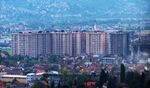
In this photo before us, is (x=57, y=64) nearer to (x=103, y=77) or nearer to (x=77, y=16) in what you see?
(x=103, y=77)

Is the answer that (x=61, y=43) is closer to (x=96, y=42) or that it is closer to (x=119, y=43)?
(x=96, y=42)

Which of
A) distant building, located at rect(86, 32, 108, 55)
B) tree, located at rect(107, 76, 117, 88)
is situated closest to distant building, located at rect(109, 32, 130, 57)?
distant building, located at rect(86, 32, 108, 55)

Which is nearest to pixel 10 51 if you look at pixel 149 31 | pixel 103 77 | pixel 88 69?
pixel 88 69

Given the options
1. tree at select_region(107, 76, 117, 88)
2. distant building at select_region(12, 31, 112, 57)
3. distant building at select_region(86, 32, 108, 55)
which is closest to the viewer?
tree at select_region(107, 76, 117, 88)

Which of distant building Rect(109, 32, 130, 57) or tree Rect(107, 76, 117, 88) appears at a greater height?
distant building Rect(109, 32, 130, 57)

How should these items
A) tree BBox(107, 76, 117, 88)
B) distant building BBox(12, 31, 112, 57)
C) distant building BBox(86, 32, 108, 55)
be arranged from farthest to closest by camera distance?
distant building BBox(12, 31, 112, 57)
distant building BBox(86, 32, 108, 55)
tree BBox(107, 76, 117, 88)

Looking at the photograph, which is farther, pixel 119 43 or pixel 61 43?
pixel 61 43

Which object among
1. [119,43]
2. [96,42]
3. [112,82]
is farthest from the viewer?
[96,42]

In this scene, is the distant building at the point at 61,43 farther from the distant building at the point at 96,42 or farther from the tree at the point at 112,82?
the tree at the point at 112,82

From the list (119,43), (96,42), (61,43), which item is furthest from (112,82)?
(61,43)

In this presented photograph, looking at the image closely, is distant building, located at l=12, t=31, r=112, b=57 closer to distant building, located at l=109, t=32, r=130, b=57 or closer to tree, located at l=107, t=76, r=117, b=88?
distant building, located at l=109, t=32, r=130, b=57
